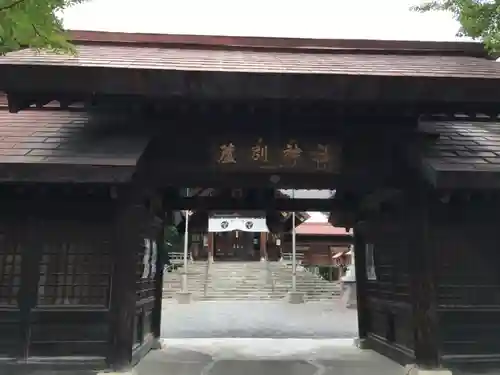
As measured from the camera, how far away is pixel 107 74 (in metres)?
5.04

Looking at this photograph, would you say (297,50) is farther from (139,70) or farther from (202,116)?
(139,70)

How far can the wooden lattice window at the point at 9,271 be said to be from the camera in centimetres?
554

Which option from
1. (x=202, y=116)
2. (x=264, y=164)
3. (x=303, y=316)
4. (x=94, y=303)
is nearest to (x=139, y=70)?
(x=202, y=116)

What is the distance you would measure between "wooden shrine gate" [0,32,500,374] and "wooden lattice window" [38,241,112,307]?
16 millimetres

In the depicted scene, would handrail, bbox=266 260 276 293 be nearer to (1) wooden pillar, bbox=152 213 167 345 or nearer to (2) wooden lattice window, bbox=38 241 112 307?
(1) wooden pillar, bbox=152 213 167 345

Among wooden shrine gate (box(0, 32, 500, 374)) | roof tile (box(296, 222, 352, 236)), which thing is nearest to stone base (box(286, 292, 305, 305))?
roof tile (box(296, 222, 352, 236))

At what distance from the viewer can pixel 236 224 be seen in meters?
28.3

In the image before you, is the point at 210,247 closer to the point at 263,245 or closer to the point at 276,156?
the point at 263,245

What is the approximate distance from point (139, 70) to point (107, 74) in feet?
1.11

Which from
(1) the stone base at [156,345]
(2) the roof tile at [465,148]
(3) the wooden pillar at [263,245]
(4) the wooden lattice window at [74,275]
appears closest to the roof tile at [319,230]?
Answer: (3) the wooden pillar at [263,245]

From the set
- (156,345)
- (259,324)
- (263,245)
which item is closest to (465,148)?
(156,345)

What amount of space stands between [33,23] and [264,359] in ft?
18.7

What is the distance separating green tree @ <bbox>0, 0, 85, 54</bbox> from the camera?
3.90 metres

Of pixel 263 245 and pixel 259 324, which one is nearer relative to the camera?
pixel 259 324
